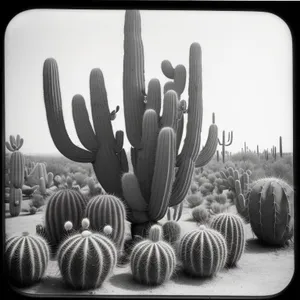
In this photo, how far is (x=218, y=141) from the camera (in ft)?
10.1

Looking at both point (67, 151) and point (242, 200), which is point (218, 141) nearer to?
point (242, 200)

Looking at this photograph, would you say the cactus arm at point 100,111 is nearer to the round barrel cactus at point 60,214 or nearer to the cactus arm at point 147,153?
the cactus arm at point 147,153

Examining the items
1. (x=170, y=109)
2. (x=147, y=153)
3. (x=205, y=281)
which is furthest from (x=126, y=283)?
(x=170, y=109)

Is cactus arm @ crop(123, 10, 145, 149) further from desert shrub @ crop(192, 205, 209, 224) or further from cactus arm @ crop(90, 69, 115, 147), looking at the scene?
desert shrub @ crop(192, 205, 209, 224)

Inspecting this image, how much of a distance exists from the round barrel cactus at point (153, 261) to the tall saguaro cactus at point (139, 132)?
46cm

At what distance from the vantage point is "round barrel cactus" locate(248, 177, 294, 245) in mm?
3111

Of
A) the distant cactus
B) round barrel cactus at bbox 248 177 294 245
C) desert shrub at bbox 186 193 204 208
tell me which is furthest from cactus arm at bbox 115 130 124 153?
round barrel cactus at bbox 248 177 294 245

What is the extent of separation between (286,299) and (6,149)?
83.9 inches

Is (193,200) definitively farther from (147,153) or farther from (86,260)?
(86,260)

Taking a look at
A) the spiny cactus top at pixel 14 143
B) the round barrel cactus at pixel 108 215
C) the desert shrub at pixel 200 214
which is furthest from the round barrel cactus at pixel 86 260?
the desert shrub at pixel 200 214

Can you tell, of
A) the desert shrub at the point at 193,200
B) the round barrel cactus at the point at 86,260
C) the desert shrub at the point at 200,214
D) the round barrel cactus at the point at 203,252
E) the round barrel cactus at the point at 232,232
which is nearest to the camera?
the round barrel cactus at the point at 86,260

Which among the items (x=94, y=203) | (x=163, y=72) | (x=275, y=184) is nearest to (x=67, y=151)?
(x=94, y=203)

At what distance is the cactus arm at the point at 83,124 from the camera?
3008mm

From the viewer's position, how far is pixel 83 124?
3.09 metres
